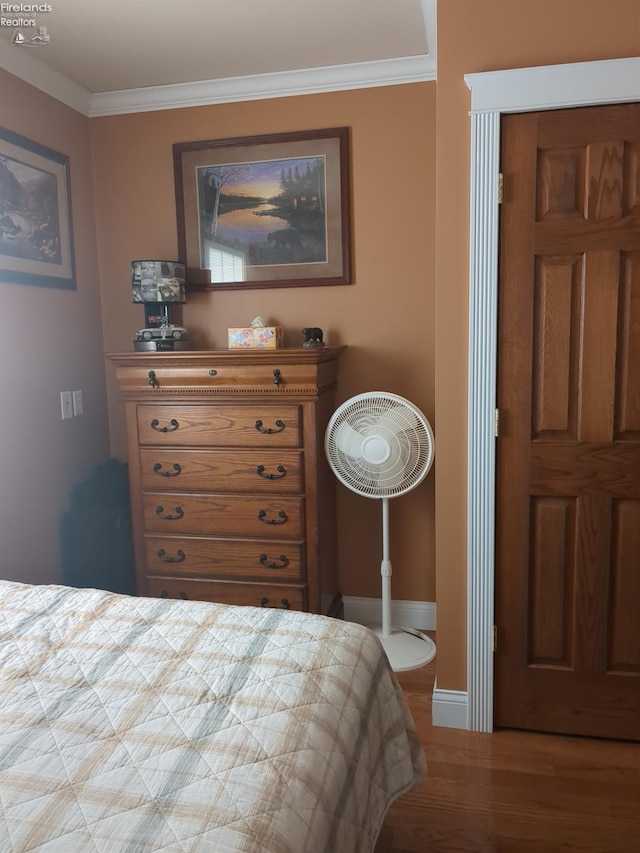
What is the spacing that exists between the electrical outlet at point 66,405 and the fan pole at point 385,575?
156cm

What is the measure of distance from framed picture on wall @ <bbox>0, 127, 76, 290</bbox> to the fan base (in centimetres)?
222

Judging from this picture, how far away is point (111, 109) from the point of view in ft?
10.7

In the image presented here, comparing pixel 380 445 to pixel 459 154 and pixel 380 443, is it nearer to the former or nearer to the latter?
pixel 380 443

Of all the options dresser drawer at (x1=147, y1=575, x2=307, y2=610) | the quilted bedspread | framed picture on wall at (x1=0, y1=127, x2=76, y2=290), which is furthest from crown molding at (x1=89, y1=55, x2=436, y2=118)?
the quilted bedspread

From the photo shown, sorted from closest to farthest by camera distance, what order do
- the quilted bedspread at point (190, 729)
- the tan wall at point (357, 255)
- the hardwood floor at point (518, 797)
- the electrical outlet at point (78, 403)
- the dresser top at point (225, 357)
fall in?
the quilted bedspread at point (190, 729)
the hardwood floor at point (518, 797)
the dresser top at point (225, 357)
the tan wall at point (357, 255)
the electrical outlet at point (78, 403)

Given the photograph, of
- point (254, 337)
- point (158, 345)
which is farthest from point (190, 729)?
point (158, 345)

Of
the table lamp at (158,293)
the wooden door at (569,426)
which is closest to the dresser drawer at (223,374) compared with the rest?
the table lamp at (158,293)

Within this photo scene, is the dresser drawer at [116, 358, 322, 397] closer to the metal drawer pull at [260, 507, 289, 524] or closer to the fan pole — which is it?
the metal drawer pull at [260, 507, 289, 524]

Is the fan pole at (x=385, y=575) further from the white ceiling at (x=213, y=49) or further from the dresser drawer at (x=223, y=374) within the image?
the white ceiling at (x=213, y=49)

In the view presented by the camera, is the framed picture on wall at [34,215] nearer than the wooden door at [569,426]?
No

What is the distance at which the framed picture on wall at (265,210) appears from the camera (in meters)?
3.10

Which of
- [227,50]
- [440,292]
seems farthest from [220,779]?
[227,50]

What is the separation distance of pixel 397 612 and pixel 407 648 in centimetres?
27

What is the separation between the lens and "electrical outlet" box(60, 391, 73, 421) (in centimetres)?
311
